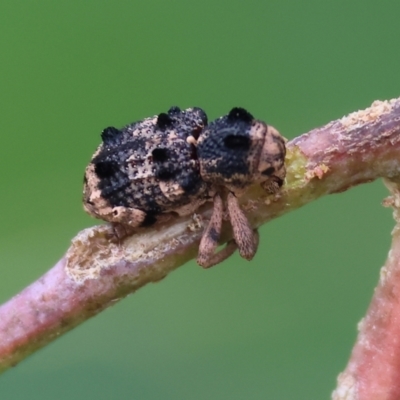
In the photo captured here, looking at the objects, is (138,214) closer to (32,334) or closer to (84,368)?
(32,334)

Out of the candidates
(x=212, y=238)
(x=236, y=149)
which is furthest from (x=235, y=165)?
(x=212, y=238)

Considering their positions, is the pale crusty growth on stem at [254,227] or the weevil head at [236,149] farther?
the weevil head at [236,149]

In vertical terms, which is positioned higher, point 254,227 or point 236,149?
point 236,149

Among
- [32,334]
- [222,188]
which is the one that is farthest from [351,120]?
[32,334]

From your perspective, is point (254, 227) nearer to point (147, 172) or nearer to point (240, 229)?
point (240, 229)

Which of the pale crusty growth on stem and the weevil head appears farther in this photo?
the weevil head

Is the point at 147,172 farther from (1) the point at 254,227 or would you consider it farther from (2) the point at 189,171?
(1) the point at 254,227
